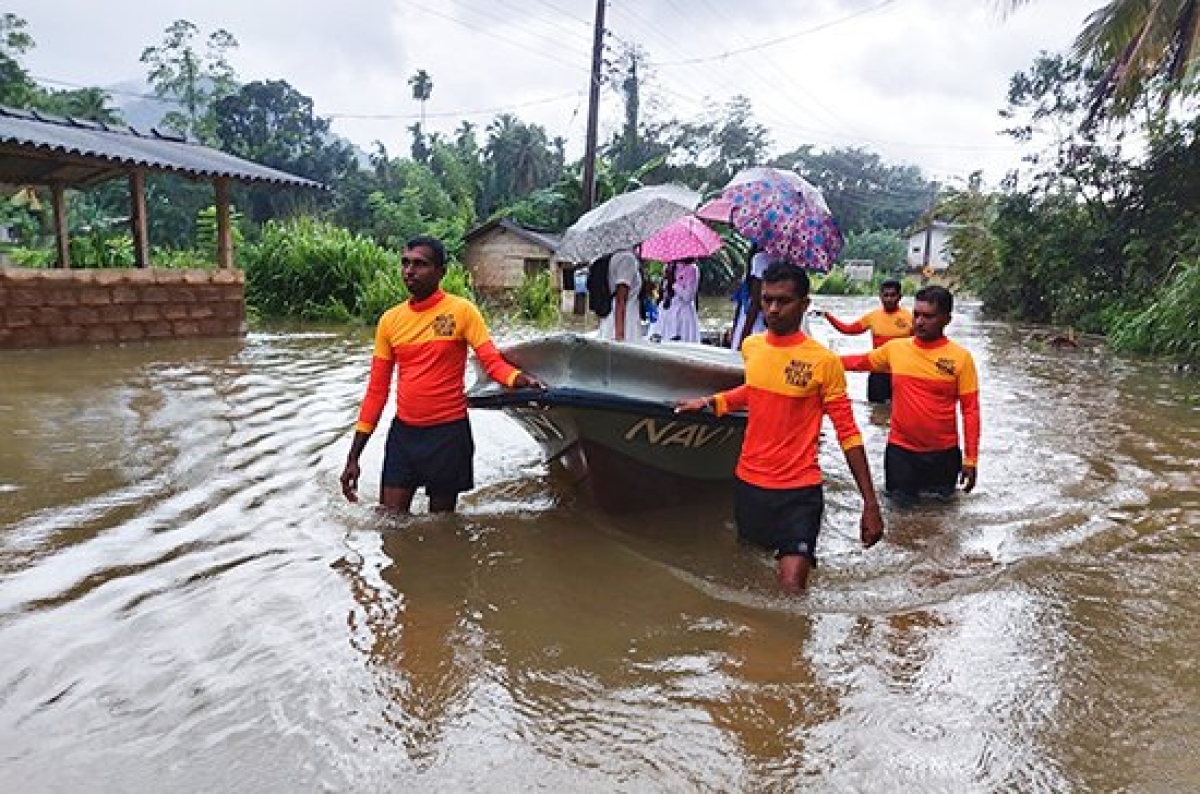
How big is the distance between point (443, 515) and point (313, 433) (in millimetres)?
2913

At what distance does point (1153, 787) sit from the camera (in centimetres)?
269

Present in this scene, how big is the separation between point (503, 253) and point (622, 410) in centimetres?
2594

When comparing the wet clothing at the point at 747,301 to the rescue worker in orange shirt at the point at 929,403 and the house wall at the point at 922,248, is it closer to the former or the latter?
the rescue worker in orange shirt at the point at 929,403

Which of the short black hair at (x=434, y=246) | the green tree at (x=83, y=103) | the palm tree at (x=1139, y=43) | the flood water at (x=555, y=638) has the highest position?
the green tree at (x=83, y=103)

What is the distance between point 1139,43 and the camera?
11.4 m

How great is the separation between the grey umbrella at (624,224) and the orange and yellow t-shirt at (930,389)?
5.34ft

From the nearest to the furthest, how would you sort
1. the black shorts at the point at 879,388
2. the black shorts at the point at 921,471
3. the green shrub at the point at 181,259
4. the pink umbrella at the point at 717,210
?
1. the black shorts at the point at 921,471
2. the pink umbrella at the point at 717,210
3. the black shorts at the point at 879,388
4. the green shrub at the point at 181,259

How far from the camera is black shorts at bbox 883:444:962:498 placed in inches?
213

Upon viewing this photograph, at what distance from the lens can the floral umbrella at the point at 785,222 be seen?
19.5ft

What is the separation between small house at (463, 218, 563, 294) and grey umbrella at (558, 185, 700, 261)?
21923 mm

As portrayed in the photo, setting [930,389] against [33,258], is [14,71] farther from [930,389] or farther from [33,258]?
[930,389]

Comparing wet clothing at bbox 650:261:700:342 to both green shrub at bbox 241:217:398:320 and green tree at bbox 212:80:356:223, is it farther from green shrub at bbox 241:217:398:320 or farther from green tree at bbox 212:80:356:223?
green tree at bbox 212:80:356:223

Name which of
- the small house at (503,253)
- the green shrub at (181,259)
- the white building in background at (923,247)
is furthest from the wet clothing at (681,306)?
the white building in background at (923,247)

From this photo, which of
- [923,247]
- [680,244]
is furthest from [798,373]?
[923,247]
